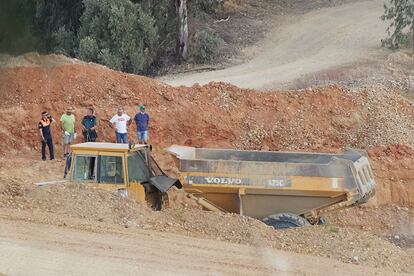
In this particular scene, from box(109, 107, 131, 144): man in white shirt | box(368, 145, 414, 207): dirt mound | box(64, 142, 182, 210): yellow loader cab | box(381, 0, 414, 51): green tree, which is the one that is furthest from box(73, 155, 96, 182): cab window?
box(381, 0, 414, 51): green tree

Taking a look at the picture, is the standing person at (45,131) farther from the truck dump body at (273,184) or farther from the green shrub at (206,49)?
the green shrub at (206,49)

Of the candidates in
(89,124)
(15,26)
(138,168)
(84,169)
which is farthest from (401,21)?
(15,26)

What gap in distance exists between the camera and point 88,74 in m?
20.0

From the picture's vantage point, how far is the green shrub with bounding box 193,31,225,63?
1221 inches

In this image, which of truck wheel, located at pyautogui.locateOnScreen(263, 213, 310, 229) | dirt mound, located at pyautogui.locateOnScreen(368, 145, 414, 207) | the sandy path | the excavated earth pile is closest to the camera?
the sandy path

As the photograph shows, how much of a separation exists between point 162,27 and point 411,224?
64.0ft

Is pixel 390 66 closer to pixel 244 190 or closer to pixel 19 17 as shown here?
pixel 244 190

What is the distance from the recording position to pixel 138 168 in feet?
36.4

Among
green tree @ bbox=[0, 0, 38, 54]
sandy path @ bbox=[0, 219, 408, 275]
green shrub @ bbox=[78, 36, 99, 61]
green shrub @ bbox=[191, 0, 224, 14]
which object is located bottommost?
sandy path @ bbox=[0, 219, 408, 275]

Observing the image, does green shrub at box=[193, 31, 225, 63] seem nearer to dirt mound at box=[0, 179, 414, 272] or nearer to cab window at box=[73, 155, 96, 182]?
cab window at box=[73, 155, 96, 182]

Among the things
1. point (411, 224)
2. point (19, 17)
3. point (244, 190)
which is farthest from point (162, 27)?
point (19, 17)

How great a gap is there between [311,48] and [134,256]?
24028mm

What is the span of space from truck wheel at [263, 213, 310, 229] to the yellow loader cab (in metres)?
1.86

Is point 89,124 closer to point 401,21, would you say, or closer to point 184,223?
point 184,223
